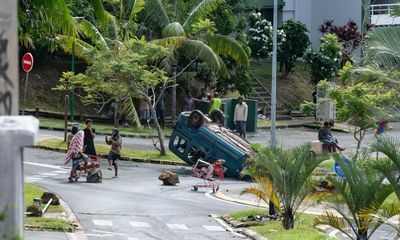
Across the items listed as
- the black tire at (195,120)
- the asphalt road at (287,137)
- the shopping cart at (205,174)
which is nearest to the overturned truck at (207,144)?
the black tire at (195,120)

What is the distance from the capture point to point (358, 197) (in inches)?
582

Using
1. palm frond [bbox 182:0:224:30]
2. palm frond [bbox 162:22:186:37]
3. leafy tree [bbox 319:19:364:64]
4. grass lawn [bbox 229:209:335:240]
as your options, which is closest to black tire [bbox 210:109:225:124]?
palm frond [bbox 162:22:186:37]

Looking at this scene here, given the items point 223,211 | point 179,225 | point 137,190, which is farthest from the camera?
point 137,190

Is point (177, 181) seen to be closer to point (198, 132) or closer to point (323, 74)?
point (198, 132)

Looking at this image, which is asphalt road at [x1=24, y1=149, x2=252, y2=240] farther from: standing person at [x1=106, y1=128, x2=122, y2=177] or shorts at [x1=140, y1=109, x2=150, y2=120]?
shorts at [x1=140, y1=109, x2=150, y2=120]

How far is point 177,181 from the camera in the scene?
24172 mm

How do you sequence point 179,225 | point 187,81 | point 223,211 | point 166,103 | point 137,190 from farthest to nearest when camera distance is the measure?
point 166,103, point 187,81, point 137,190, point 223,211, point 179,225

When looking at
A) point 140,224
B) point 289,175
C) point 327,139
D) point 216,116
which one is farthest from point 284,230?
point 216,116

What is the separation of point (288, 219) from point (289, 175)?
841mm

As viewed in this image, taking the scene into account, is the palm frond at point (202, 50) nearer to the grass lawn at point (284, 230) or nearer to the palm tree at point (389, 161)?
the grass lawn at point (284, 230)

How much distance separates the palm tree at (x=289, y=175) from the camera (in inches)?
688

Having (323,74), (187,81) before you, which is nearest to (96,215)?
(187,81)

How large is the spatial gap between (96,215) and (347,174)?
606 cm

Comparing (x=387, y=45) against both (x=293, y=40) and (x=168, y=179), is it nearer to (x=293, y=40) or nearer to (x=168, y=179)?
(x=168, y=179)
